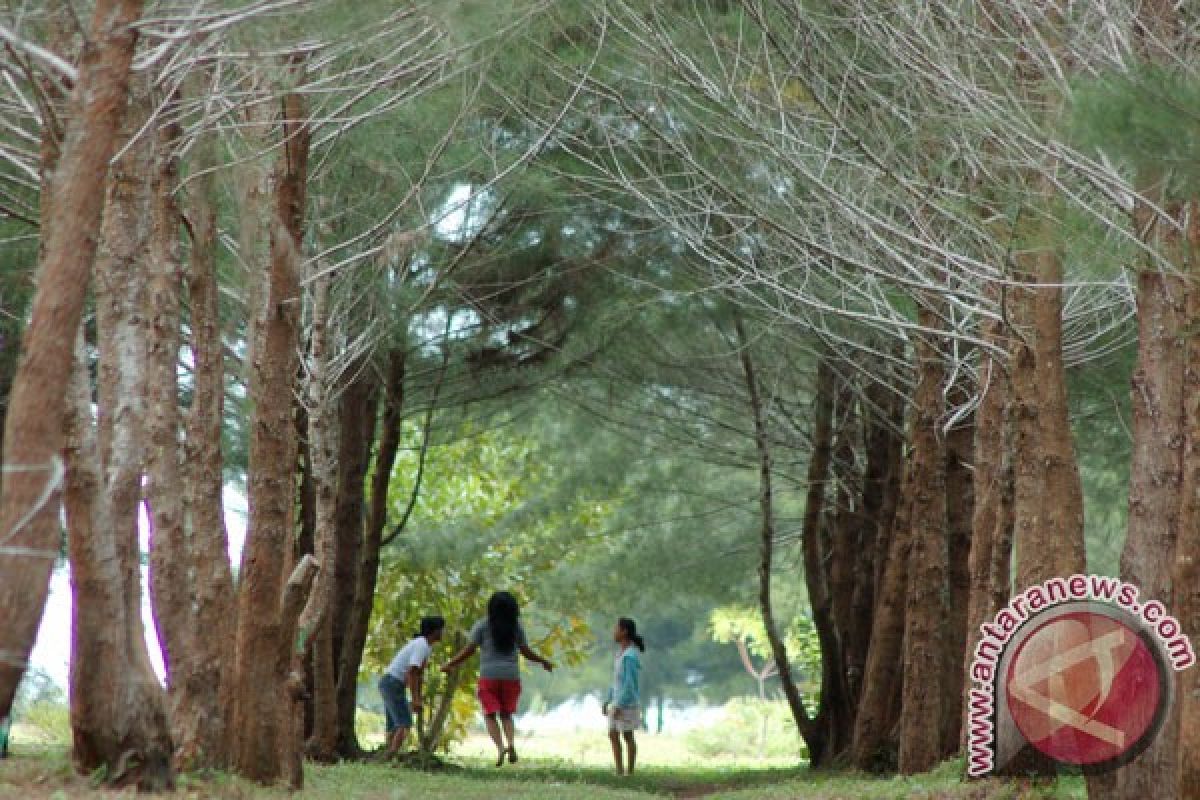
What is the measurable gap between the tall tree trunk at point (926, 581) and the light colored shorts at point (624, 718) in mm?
3835

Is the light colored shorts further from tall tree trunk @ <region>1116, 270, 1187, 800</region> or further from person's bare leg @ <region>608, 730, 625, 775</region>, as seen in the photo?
tall tree trunk @ <region>1116, 270, 1187, 800</region>

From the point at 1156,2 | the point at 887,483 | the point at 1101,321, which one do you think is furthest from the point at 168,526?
the point at 887,483

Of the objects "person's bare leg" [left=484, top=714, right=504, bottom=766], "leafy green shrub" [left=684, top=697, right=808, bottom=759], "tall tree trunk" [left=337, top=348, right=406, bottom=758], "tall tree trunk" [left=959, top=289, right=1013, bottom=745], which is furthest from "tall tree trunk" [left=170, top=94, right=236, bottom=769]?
"leafy green shrub" [left=684, top=697, right=808, bottom=759]

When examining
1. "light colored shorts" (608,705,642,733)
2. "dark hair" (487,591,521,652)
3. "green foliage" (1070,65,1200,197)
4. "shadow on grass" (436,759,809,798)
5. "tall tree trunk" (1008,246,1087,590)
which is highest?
"green foliage" (1070,65,1200,197)

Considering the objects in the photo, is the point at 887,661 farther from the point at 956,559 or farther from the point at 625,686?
the point at 625,686

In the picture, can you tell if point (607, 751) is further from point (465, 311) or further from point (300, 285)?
point (300, 285)

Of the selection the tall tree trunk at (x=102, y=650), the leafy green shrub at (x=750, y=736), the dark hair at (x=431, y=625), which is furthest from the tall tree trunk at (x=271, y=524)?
the leafy green shrub at (x=750, y=736)

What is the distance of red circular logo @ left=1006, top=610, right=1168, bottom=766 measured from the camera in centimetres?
763

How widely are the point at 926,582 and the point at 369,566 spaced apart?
552 cm

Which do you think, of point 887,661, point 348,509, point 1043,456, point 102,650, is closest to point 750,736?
point 348,509

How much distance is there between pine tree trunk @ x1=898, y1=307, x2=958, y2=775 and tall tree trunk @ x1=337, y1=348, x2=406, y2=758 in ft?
16.2

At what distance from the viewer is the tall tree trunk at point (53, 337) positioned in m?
5.05

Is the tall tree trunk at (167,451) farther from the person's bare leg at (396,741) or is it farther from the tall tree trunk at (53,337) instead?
the person's bare leg at (396,741)

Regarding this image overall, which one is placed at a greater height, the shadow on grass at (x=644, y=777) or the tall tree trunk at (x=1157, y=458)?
the tall tree trunk at (x=1157, y=458)
